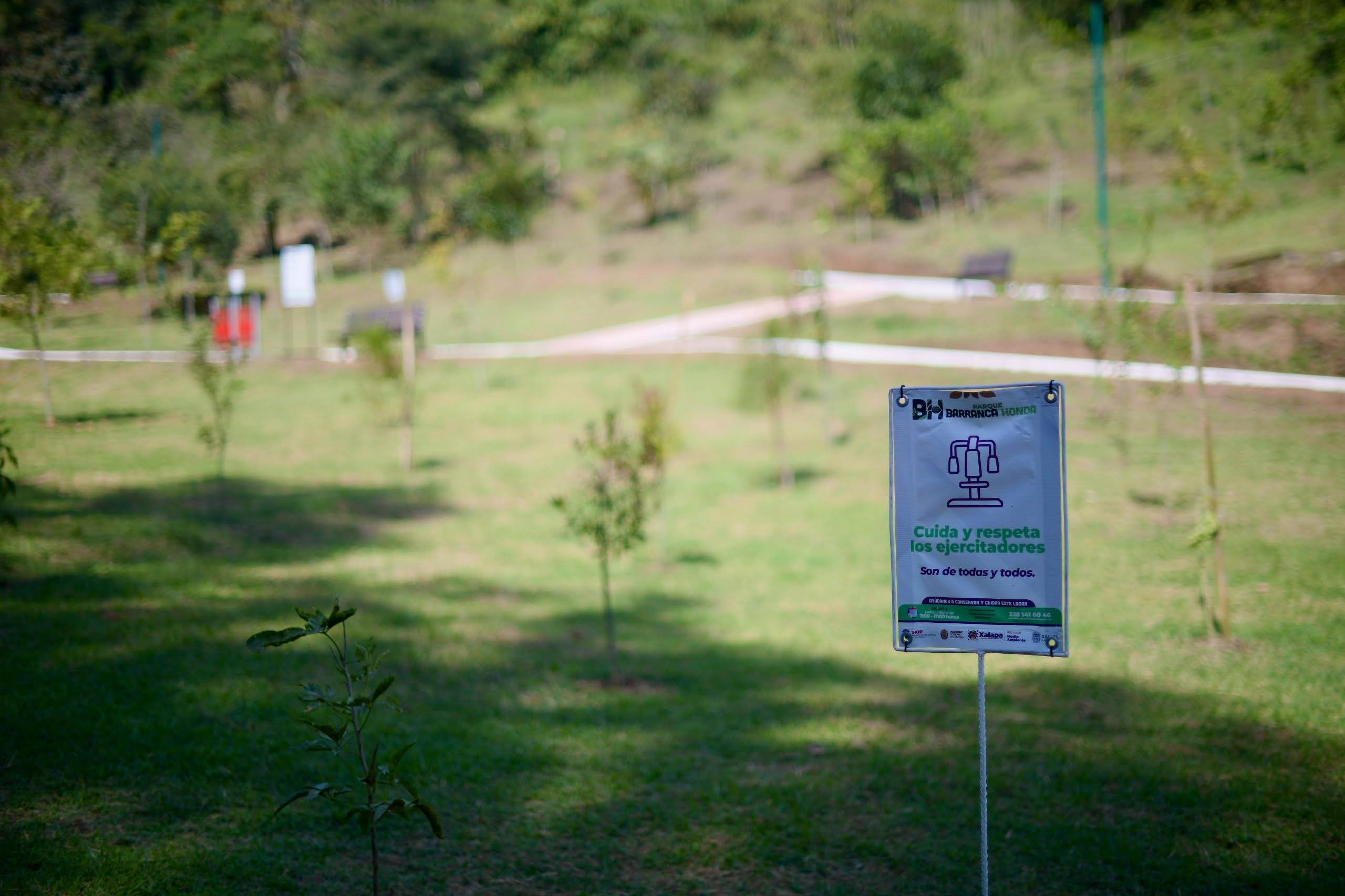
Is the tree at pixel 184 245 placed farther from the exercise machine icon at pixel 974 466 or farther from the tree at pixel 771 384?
the exercise machine icon at pixel 974 466

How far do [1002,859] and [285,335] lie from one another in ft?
84.8

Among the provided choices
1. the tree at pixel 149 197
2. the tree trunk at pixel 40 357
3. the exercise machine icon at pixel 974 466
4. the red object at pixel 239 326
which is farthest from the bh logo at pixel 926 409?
the red object at pixel 239 326

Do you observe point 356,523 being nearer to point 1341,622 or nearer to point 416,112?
point 1341,622

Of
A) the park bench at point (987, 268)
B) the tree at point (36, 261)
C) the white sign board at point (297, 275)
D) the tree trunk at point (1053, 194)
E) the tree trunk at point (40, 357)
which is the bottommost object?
the tree trunk at point (40, 357)

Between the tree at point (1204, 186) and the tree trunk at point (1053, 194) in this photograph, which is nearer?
the tree at point (1204, 186)

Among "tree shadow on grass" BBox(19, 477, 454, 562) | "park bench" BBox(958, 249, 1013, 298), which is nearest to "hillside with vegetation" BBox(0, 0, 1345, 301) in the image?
"park bench" BBox(958, 249, 1013, 298)

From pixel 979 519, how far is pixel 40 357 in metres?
12.9

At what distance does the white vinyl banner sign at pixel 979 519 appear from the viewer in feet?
11.7

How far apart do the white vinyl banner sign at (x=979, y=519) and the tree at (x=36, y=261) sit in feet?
36.7

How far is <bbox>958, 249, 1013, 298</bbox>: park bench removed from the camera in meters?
26.5

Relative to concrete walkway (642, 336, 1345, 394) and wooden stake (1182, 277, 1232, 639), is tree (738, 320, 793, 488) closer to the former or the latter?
concrete walkway (642, 336, 1345, 394)

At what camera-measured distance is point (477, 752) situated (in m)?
6.20

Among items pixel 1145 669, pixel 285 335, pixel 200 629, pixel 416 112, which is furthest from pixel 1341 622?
pixel 416 112

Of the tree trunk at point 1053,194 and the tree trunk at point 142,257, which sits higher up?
the tree trunk at point 1053,194
